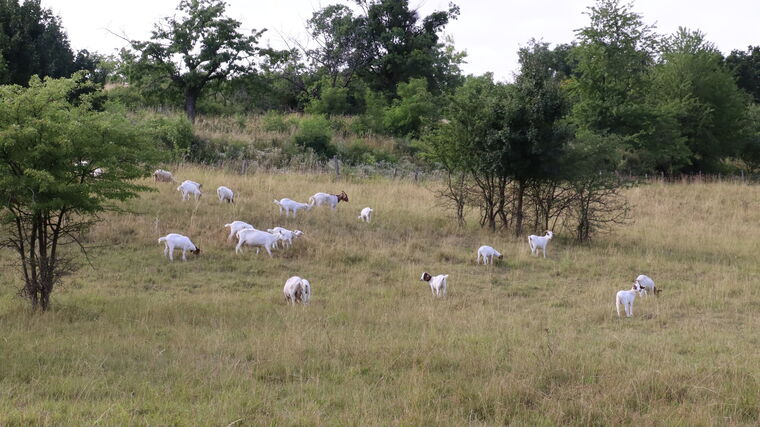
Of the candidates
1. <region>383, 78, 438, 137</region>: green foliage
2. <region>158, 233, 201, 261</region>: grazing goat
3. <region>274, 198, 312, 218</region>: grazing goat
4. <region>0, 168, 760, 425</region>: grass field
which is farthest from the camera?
<region>383, 78, 438, 137</region>: green foliage

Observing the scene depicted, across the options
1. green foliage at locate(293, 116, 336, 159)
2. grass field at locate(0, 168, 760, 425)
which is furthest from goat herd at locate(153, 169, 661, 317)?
green foliage at locate(293, 116, 336, 159)

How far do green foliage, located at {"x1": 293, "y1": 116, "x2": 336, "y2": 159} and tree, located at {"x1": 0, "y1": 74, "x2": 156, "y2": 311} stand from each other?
2457 cm

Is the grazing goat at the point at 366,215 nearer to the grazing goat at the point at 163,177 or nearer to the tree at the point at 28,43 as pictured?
the grazing goat at the point at 163,177

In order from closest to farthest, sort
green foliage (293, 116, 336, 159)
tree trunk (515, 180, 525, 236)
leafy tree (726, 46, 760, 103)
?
1. tree trunk (515, 180, 525, 236)
2. green foliage (293, 116, 336, 159)
3. leafy tree (726, 46, 760, 103)

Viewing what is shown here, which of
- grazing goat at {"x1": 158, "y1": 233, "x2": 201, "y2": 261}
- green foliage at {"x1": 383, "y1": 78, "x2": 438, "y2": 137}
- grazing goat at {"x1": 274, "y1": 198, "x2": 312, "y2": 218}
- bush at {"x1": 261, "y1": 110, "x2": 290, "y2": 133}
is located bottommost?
grazing goat at {"x1": 158, "y1": 233, "x2": 201, "y2": 261}

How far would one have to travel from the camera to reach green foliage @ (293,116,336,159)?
36438 mm

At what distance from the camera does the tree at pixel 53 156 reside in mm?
10445

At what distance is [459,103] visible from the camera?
2142 cm

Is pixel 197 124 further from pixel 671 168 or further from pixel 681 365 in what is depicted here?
pixel 681 365

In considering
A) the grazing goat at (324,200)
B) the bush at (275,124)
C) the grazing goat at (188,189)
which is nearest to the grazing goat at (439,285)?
the grazing goat at (324,200)

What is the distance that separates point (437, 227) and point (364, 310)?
9659 millimetres

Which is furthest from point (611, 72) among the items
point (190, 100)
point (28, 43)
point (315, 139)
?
point (28, 43)

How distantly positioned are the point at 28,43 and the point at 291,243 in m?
30.0

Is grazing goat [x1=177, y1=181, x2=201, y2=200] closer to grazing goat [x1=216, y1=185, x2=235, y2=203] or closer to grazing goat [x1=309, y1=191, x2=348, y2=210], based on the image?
grazing goat [x1=216, y1=185, x2=235, y2=203]
